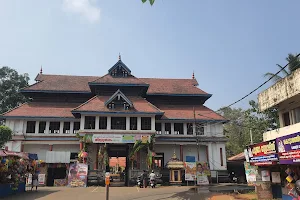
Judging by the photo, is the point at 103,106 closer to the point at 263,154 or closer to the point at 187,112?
the point at 187,112

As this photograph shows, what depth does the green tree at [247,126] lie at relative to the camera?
101 ft

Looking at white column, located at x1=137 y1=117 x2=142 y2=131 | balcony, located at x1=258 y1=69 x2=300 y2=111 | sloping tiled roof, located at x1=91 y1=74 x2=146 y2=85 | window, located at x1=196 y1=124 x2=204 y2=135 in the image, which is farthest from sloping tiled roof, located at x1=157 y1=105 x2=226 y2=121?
balcony, located at x1=258 y1=69 x2=300 y2=111

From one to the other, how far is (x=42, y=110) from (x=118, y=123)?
8.97 m

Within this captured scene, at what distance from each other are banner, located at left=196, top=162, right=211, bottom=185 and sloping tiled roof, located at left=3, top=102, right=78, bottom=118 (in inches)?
557

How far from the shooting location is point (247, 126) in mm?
32531

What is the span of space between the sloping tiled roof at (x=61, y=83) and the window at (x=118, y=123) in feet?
22.0

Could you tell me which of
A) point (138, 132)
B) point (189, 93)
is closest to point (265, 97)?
point (138, 132)

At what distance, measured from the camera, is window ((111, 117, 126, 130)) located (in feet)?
86.8

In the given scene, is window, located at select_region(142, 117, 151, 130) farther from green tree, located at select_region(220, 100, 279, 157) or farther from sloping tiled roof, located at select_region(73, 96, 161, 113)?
green tree, located at select_region(220, 100, 279, 157)

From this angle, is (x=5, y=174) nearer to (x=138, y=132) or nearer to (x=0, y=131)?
(x=0, y=131)

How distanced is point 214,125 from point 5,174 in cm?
2134

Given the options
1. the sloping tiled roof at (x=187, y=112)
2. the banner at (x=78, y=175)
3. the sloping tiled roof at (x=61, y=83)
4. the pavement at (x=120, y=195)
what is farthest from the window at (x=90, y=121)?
the pavement at (x=120, y=195)

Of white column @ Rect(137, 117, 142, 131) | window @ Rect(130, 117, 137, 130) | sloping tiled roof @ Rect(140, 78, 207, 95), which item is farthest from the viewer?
sloping tiled roof @ Rect(140, 78, 207, 95)

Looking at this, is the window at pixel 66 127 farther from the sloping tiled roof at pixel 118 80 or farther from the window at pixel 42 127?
the sloping tiled roof at pixel 118 80
